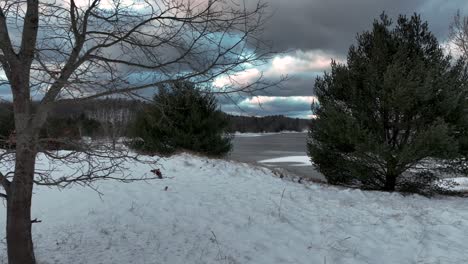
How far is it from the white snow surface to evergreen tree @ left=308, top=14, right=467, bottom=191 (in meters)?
1.84

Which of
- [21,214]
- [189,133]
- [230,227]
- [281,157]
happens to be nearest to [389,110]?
[230,227]

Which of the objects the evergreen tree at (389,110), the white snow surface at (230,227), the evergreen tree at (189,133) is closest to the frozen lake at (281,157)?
the evergreen tree at (189,133)

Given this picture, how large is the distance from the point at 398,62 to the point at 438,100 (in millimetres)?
1308

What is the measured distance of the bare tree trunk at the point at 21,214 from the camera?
4.09 m

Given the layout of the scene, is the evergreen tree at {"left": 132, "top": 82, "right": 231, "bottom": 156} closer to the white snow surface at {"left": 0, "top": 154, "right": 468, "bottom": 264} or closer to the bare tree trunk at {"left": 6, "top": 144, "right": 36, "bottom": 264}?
the white snow surface at {"left": 0, "top": 154, "right": 468, "bottom": 264}

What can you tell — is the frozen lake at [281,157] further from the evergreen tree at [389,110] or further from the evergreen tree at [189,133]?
the evergreen tree at [389,110]

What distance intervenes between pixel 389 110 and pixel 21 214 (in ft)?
29.6

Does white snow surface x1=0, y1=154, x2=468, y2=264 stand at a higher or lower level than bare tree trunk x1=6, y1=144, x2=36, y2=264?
lower

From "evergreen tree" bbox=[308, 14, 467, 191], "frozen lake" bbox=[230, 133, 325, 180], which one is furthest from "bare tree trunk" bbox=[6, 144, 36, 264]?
"frozen lake" bbox=[230, 133, 325, 180]

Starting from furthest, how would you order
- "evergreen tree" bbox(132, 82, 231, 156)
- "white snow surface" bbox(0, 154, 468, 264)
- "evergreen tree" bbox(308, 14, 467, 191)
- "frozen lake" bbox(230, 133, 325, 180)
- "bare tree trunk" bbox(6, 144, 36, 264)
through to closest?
"frozen lake" bbox(230, 133, 325, 180) → "evergreen tree" bbox(132, 82, 231, 156) → "evergreen tree" bbox(308, 14, 467, 191) → "white snow surface" bbox(0, 154, 468, 264) → "bare tree trunk" bbox(6, 144, 36, 264)

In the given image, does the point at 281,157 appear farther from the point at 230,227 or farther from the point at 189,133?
the point at 230,227

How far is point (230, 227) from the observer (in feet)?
21.0

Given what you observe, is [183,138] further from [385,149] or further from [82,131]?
[82,131]

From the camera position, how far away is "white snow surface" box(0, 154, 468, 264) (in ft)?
17.8
